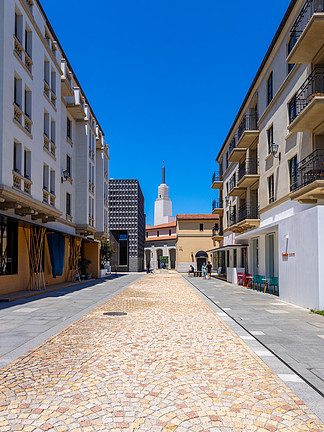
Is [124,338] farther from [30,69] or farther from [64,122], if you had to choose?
[64,122]

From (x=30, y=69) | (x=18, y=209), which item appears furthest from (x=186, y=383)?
(x=30, y=69)

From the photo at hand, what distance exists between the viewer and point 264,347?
7164 millimetres

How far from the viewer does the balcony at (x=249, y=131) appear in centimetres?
2503

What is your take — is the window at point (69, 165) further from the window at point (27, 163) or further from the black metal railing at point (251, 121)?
the black metal railing at point (251, 121)

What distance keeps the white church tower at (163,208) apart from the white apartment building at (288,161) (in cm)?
8187

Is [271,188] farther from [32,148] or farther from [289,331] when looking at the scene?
[289,331]

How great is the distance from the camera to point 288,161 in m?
18.7

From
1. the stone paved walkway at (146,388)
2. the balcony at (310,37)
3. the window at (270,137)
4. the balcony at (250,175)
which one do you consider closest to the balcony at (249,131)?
the balcony at (250,175)

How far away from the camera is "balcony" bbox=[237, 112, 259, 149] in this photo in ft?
82.1

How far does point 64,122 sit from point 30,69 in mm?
8186

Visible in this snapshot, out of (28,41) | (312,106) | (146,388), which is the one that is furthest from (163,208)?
(146,388)

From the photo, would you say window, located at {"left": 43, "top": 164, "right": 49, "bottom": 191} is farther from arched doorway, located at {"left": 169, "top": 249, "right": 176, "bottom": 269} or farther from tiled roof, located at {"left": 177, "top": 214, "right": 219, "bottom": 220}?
arched doorway, located at {"left": 169, "top": 249, "right": 176, "bottom": 269}

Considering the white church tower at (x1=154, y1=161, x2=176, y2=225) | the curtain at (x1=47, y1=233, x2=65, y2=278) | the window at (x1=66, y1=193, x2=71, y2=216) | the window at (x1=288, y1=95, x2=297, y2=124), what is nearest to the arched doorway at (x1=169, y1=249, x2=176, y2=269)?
the white church tower at (x1=154, y1=161, x2=176, y2=225)

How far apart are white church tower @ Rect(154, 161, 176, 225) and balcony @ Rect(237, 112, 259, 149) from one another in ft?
283
